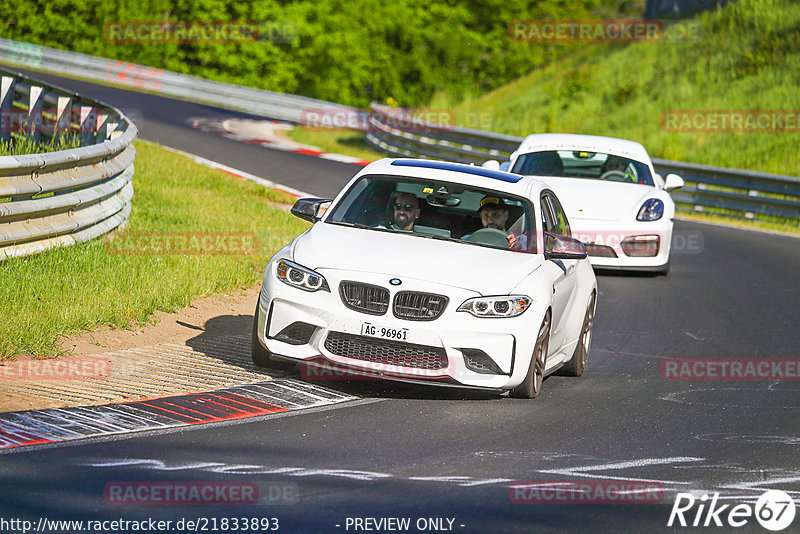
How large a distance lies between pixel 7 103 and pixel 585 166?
10.9 m

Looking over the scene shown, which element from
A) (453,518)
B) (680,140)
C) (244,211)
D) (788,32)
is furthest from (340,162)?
(453,518)

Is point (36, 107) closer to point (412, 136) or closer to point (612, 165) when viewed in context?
point (612, 165)

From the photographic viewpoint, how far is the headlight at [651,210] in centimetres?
1462

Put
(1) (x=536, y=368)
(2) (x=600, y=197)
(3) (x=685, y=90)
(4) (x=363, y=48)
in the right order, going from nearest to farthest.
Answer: (1) (x=536, y=368) → (2) (x=600, y=197) → (3) (x=685, y=90) → (4) (x=363, y=48)

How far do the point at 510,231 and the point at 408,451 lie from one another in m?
2.87

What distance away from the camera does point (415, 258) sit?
809cm

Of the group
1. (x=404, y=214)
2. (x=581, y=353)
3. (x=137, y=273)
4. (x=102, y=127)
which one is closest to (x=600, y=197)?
(x=581, y=353)

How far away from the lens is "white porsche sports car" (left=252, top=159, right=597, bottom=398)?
25.4ft

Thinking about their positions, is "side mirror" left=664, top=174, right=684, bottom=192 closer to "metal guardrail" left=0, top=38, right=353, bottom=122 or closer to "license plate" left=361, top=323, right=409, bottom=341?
"license plate" left=361, top=323, right=409, bottom=341

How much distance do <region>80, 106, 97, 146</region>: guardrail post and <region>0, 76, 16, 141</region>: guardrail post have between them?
3946mm

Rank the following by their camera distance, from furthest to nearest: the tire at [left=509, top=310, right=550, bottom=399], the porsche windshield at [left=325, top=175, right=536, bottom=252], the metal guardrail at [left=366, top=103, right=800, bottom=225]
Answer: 1. the metal guardrail at [left=366, top=103, right=800, bottom=225]
2. the porsche windshield at [left=325, top=175, right=536, bottom=252]
3. the tire at [left=509, top=310, right=550, bottom=399]

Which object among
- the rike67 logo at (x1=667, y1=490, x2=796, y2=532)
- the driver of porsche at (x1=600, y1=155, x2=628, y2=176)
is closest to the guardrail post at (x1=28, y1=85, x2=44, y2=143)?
the driver of porsche at (x1=600, y1=155, x2=628, y2=176)

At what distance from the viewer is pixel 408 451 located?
6.64m

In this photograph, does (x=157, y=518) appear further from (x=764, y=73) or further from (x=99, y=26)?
(x=99, y=26)
